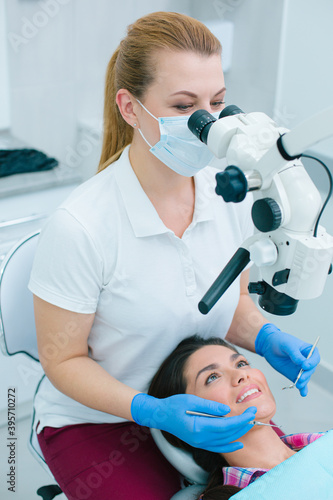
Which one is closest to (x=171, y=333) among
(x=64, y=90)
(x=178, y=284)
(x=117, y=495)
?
(x=178, y=284)

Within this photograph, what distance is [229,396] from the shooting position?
1485mm

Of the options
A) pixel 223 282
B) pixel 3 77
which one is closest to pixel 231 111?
pixel 223 282

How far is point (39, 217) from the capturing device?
7.52 feet

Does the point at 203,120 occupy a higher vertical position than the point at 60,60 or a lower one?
higher

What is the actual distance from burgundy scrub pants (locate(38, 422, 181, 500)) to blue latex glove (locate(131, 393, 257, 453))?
19 cm

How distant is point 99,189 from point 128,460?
0.69 metres

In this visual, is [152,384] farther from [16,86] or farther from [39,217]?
[16,86]

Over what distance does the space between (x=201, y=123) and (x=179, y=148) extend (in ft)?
0.62

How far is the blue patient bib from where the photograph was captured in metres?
1.28

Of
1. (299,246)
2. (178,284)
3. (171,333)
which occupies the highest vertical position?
(299,246)

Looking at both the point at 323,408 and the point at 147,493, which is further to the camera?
the point at 323,408

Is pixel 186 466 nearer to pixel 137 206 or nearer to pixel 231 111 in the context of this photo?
pixel 137 206

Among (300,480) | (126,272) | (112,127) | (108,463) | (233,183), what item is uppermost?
(233,183)

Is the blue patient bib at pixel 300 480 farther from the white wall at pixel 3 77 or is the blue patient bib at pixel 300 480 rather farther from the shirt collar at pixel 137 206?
the white wall at pixel 3 77
